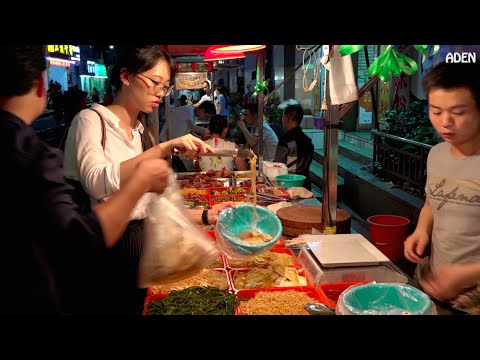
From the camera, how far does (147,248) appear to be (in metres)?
1.95

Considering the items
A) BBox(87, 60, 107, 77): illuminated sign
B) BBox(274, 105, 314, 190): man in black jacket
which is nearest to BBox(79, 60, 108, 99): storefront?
BBox(87, 60, 107, 77): illuminated sign

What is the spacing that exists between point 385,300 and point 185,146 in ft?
4.61

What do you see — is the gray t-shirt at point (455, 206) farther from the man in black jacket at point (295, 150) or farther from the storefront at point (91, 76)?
the storefront at point (91, 76)

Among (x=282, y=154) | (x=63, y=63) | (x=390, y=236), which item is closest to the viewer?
(x=390, y=236)

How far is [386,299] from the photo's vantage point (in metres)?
2.26

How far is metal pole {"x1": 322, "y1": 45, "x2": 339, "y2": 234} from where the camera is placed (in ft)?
10.0

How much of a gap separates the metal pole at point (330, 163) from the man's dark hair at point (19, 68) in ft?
6.56

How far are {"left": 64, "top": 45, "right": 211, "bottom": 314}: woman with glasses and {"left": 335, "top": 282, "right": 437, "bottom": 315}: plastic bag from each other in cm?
114

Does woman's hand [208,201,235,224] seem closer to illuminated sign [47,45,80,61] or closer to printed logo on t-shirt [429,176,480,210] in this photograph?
printed logo on t-shirt [429,176,480,210]

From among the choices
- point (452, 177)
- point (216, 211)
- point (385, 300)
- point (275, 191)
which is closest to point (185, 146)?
point (216, 211)

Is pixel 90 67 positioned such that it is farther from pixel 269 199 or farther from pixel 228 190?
pixel 269 199
